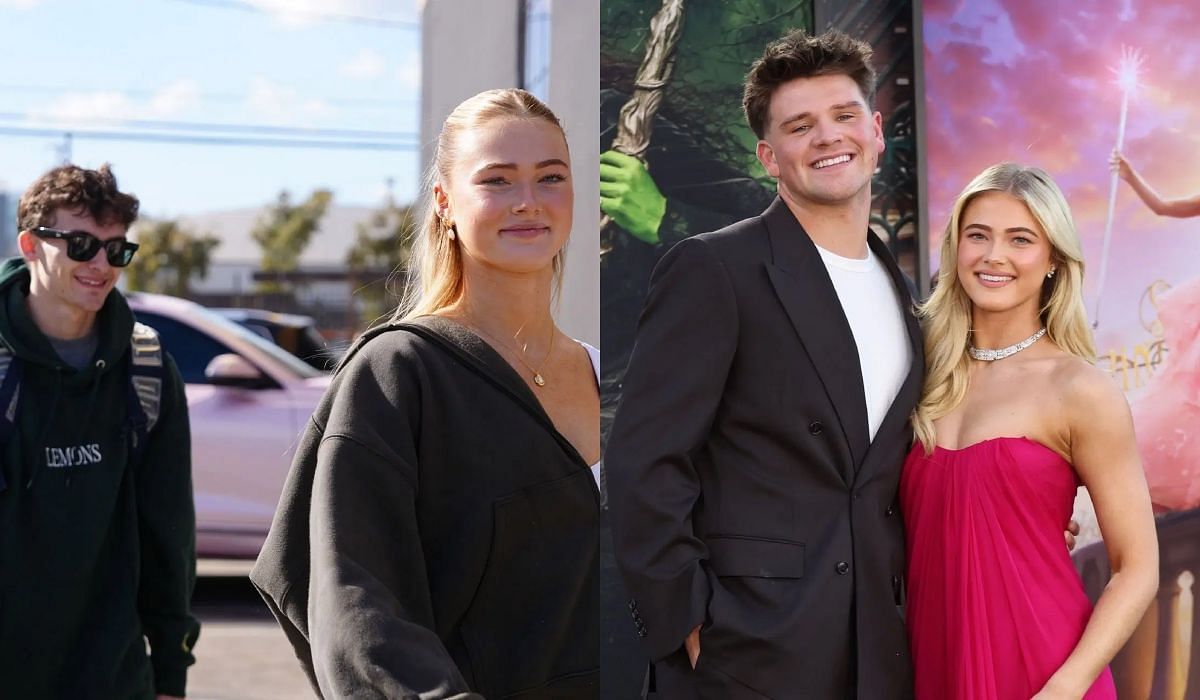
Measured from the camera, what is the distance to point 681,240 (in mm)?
2582

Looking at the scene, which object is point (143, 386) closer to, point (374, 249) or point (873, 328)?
point (873, 328)

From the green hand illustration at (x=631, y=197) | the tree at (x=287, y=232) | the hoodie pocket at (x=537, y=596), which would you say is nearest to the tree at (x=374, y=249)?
the tree at (x=287, y=232)

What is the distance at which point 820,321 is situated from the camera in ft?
7.97

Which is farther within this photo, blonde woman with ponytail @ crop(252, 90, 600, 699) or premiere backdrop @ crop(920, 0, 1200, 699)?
premiere backdrop @ crop(920, 0, 1200, 699)

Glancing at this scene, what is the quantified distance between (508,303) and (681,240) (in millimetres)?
553

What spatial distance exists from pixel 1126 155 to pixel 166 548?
8.38 ft

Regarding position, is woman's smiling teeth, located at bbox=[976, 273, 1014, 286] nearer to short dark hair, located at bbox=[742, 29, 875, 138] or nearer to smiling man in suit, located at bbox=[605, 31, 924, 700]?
smiling man in suit, located at bbox=[605, 31, 924, 700]

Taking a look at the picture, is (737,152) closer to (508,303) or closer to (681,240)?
(681,240)

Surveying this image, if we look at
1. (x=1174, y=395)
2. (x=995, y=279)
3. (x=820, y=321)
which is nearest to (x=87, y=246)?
(x=820, y=321)

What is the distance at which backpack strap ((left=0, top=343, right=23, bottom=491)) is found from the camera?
319 cm

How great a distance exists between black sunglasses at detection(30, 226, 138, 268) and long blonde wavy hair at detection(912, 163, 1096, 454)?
204 cm

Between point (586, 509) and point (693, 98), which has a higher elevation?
point (693, 98)

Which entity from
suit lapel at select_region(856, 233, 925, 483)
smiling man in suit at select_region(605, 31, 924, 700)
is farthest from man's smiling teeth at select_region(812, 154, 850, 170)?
suit lapel at select_region(856, 233, 925, 483)

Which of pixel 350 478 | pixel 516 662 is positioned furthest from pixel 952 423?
pixel 350 478
